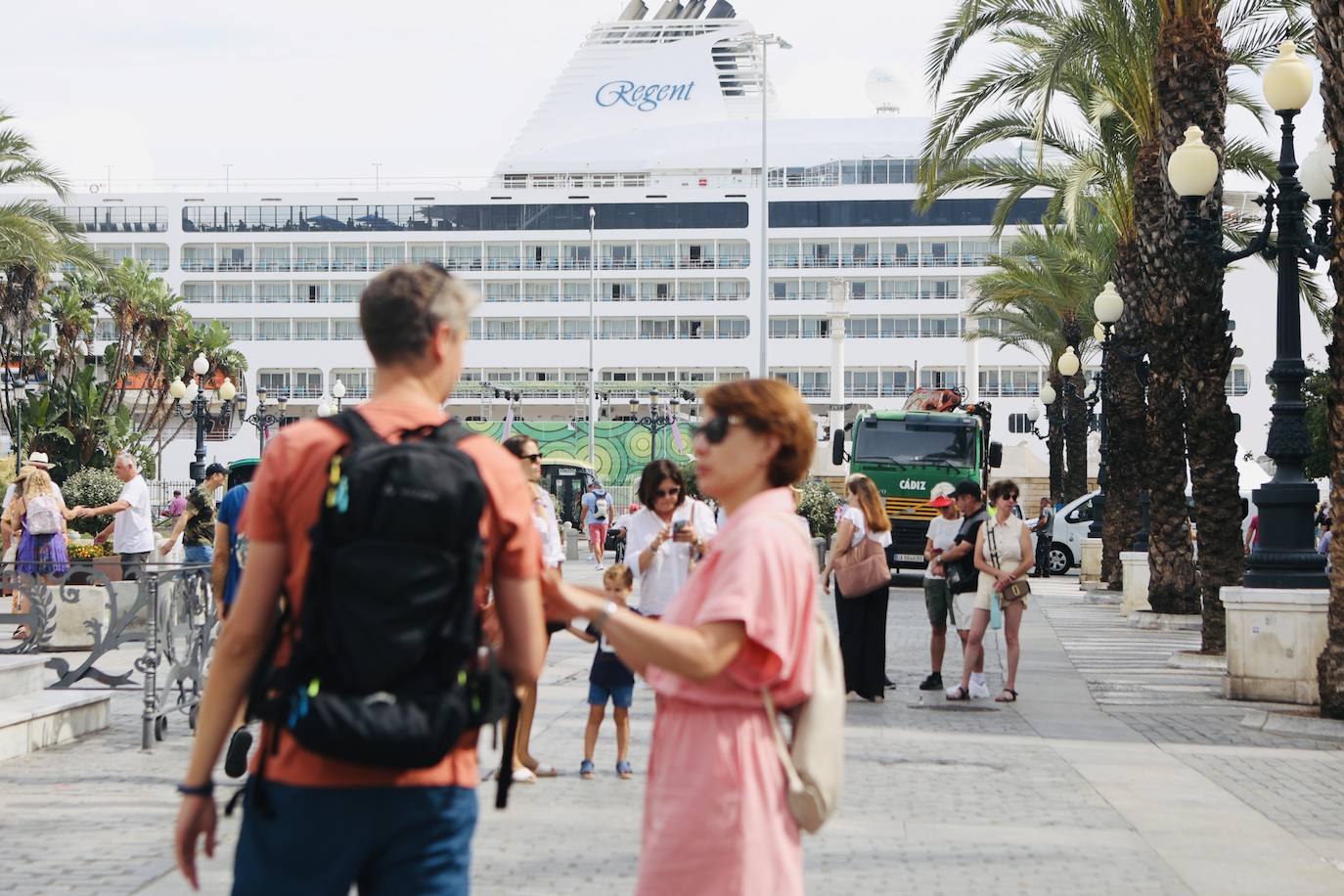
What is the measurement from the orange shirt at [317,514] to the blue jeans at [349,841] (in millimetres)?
26

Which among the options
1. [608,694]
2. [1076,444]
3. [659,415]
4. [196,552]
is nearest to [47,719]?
[608,694]

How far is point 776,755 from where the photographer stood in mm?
3434

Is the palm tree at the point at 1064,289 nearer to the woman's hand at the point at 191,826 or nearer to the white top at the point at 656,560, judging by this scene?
the white top at the point at 656,560

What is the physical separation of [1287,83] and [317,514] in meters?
11.5

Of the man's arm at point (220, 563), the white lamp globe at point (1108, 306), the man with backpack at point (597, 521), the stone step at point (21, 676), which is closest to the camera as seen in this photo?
the man's arm at point (220, 563)

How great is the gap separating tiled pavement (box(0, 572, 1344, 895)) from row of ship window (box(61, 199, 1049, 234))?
7307 centimetres

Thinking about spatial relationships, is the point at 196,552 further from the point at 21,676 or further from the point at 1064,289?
the point at 1064,289

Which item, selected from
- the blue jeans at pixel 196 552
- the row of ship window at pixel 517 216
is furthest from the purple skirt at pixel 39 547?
the row of ship window at pixel 517 216

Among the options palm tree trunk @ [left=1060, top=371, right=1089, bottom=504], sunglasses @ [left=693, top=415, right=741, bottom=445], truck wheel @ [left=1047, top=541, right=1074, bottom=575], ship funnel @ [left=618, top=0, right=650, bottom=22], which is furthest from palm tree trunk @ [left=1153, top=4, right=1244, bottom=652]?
ship funnel @ [left=618, top=0, right=650, bottom=22]

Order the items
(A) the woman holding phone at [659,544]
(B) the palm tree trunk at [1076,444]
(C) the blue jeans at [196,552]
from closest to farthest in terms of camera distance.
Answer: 1. (A) the woman holding phone at [659,544]
2. (C) the blue jeans at [196,552]
3. (B) the palm tree trunk at [1076,444]

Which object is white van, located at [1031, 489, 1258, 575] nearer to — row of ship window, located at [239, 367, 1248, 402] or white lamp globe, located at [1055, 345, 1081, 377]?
white lamp globe, located at [1055, 345, 1081, 377]

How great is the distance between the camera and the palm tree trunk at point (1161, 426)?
19.6 meters

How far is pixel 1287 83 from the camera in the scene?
1288 centimetres

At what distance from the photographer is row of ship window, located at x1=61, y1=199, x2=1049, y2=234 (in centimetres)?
8456
